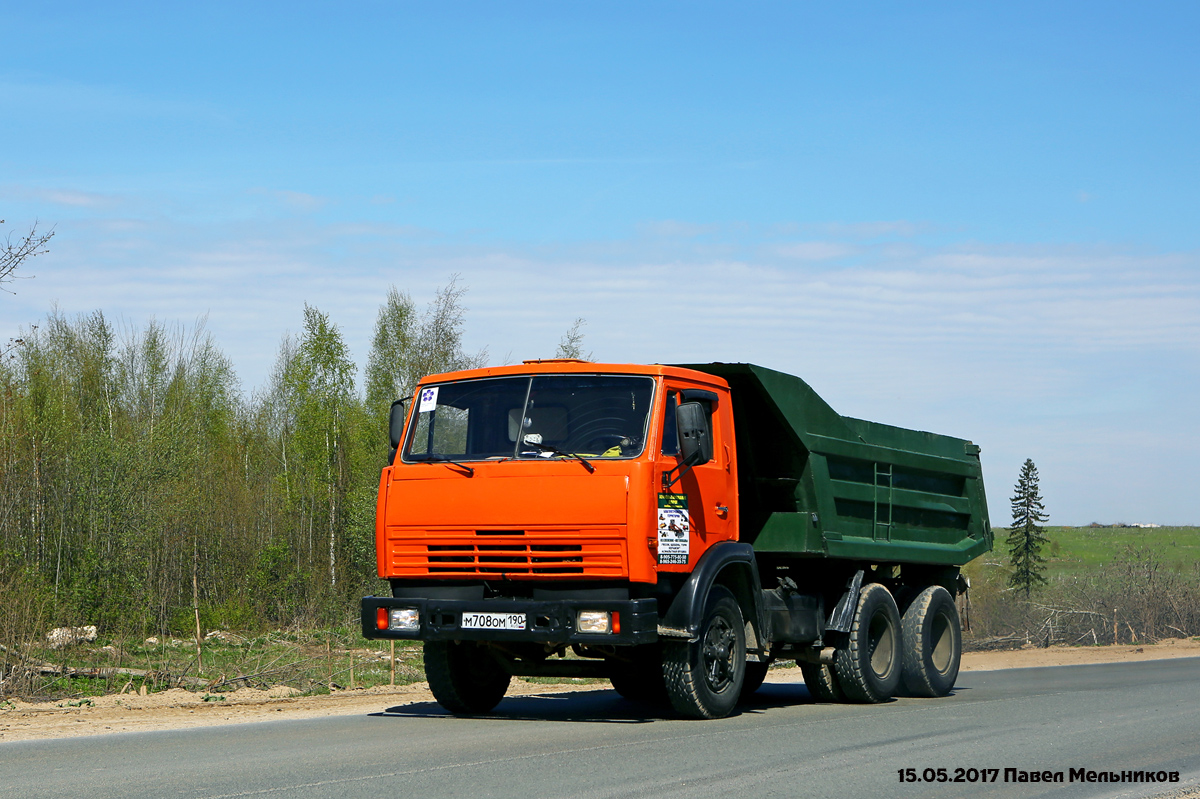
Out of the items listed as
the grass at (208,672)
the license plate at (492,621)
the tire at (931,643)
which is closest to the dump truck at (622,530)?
the license plate at (492,621)

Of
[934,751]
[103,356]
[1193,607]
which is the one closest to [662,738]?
[934,751]

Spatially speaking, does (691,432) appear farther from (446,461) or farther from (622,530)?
(446,461)

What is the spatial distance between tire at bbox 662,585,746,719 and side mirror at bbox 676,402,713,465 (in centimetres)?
127

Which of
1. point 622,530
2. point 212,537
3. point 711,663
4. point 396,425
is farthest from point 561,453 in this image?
point 212,537

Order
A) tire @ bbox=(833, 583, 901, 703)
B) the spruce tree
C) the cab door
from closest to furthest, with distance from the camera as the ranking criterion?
1. the cab door
2. tire @ bbox=(833, 583, 901, 703)
3. the spruce tree

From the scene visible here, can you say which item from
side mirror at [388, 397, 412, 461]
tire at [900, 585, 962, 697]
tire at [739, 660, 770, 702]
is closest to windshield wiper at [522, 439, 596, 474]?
side mirror at [388, 397, 412, 461]

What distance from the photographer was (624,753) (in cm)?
809

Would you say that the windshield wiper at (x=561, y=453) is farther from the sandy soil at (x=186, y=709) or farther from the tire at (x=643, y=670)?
the sandy soil at (x=186, y=709)

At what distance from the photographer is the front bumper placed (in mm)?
9008

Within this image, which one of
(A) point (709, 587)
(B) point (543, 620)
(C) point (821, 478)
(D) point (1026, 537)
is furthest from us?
(D) point (1026, 537)

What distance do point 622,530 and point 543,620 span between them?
935 millimetres

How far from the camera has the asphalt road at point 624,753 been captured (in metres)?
6.74

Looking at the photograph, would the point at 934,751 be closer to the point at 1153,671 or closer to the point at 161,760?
the point at 161,760

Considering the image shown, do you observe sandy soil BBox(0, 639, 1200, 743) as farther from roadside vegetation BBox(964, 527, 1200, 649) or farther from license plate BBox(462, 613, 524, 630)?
roadside vegetation BBox(964, 527, 1200, 649)
